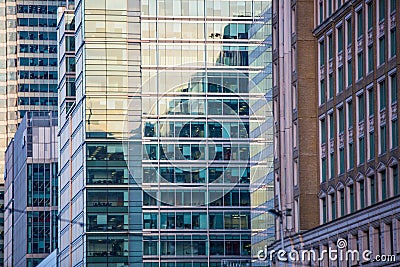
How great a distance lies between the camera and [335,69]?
95125mm

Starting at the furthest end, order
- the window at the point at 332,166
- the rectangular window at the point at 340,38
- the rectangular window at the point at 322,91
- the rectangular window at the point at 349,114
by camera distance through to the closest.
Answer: the rectangular window at the point at 322,91
the window at the point at 332,166
the rectangular window at the point at 340,38
the rectangular window at the point at 349,114

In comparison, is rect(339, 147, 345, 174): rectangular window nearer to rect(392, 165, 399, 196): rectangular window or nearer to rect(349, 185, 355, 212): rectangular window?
rect(349, 185, 355, 212): rectangular window

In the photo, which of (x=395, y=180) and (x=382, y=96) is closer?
(x=395, y=180)

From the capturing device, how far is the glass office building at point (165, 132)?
512 feet

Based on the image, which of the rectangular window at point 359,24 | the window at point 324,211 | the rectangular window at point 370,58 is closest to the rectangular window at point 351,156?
the rectangular window at point 370,58

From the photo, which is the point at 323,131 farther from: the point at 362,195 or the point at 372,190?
the point at 372,190

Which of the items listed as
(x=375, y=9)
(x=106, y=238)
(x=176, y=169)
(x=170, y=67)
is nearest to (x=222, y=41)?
(x=170, y=67)

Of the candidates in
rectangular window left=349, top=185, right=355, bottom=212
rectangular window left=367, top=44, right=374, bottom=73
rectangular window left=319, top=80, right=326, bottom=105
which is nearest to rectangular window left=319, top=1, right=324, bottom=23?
rectangular window left=319, top=80, right=326, bottom=105

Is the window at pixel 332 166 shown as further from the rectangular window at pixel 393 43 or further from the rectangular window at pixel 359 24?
the rectangular window at pixel 393 43

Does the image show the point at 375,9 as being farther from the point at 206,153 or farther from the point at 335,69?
the point at 206,153

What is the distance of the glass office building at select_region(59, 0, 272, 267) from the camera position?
512 feet

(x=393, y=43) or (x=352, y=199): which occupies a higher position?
(x=393, y=43)

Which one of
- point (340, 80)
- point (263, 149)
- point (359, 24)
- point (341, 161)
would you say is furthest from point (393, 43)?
point (263, 149)

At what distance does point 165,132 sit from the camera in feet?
518
